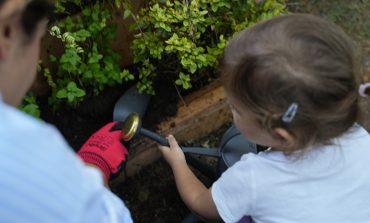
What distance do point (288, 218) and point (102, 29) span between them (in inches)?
33.2

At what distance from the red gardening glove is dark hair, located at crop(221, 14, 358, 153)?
A: 45cm

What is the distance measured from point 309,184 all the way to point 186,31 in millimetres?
671

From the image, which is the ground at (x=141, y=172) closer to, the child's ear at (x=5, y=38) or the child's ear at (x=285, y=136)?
the child's ear at (x=285, y=136)

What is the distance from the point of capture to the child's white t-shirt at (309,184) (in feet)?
3.85

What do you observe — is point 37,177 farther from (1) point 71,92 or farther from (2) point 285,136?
(1) point 71,92

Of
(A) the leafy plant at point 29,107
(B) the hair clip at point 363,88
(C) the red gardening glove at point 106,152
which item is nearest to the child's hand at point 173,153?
(C) the red gardening glove at point 106,152

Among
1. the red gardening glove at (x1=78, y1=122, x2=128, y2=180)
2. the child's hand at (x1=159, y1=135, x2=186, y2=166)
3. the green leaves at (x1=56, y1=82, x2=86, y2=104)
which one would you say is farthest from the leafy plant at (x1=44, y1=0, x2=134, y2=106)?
the child's hand at (x1=159, y1=135, x2=186, y2=166)

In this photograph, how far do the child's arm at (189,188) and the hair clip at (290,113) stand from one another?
0.36 metres

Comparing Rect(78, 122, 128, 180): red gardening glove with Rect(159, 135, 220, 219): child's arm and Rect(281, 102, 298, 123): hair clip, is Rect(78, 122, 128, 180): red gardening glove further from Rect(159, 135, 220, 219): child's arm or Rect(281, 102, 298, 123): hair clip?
Rect(281, 102, 298, 123): hair clip

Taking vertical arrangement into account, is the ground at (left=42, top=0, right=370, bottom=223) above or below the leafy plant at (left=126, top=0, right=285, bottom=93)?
below

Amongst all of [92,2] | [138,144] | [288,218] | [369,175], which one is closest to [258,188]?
[288,218]

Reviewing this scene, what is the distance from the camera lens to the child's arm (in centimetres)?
136

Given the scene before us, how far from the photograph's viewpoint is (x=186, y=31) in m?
1.61

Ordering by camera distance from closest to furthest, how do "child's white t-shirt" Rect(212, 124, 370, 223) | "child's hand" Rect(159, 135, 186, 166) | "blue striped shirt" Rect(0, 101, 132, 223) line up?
"blue striped shirt" Rect(0, 101, 132, 223) < "child's white t-shirt" Rect(212, 124, 370, 223) < "child's hand" Rect(159, 135, 186, 166)
